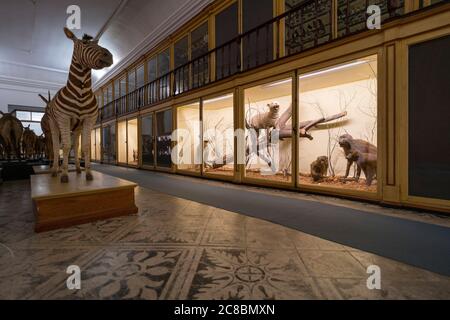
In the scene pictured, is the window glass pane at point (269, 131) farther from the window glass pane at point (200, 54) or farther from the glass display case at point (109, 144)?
the glass display case at point (109, 144)

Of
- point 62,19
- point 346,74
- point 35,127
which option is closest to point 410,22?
point 346,74

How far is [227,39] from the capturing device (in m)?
6.15

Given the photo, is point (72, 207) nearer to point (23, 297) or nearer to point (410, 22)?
point (23, 297)

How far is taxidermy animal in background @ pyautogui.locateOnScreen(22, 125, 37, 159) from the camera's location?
670 centimetres

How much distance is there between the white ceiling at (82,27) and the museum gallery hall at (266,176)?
60 centimetres

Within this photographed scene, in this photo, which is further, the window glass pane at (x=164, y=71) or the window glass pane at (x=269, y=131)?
the window glass pane at (x=164, y=71)

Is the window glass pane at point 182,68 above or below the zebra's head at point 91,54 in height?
above

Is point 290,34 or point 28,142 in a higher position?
point 290,34

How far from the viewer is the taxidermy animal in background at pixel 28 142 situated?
6703 mm

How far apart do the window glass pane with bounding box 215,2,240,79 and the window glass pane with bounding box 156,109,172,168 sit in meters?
2.54

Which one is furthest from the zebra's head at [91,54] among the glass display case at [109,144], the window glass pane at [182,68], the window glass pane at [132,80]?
the glass display case at [109,144]

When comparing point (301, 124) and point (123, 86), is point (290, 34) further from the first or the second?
point (123, 86)

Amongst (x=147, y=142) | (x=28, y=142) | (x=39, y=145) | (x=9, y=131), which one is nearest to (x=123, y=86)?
(x=147, y=142)

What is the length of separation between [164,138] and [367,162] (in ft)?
20.7
